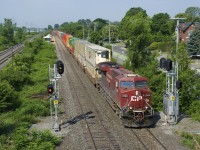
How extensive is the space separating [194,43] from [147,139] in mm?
45187

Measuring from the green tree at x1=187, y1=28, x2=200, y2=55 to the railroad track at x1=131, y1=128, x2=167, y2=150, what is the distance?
1684 inches

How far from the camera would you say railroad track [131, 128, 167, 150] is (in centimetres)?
1661

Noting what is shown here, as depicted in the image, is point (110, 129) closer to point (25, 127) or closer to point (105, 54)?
point (25, 127)

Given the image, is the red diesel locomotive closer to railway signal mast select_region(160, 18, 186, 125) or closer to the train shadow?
railway signal mast select_region(160, 18, 186, 125)

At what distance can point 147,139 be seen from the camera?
17891 millimetres

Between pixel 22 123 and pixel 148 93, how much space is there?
26.0 ft

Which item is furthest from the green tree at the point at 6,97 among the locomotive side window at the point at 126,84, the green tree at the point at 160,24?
the green tree at the point at 160,24

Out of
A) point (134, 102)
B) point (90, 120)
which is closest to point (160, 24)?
point (90, 120)

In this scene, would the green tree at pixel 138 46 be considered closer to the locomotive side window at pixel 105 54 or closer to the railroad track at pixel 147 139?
the locomotive side window at pixel 105 54

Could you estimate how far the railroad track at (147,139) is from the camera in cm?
1661

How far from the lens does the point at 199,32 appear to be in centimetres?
5928

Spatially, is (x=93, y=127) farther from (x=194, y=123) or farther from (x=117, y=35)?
(x=117, y=35)

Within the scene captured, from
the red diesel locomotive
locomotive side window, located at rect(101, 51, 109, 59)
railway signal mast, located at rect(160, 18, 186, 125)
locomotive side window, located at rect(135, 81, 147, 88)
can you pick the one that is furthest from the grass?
railway signal mast, located at rect(160, 18, 186, 125)

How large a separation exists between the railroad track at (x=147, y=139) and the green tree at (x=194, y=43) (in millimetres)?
42785
